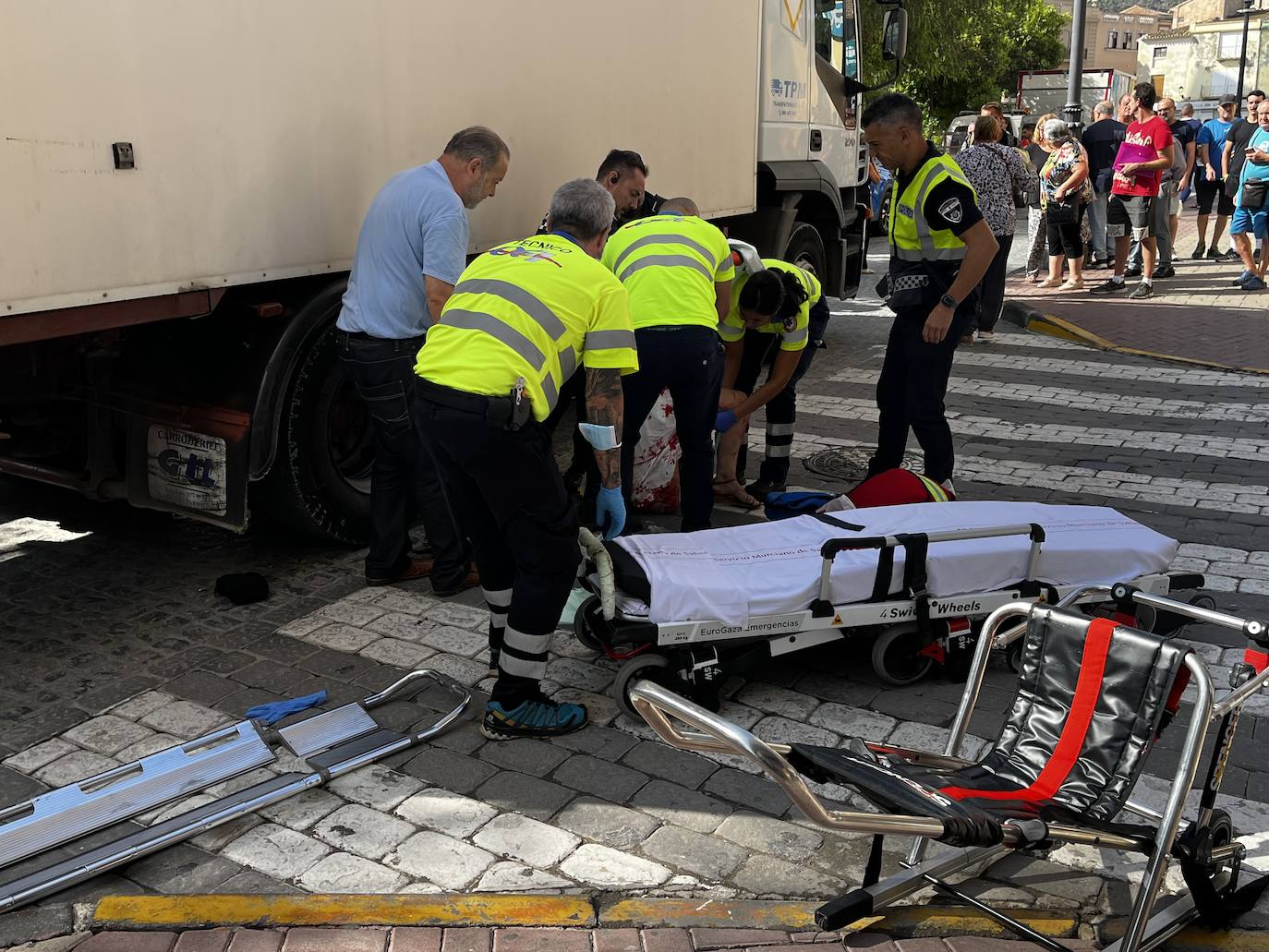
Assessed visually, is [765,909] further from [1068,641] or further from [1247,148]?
[1247,148]

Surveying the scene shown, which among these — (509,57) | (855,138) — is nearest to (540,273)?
(509,57)

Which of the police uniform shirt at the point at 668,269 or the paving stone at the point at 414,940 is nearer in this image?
the paving stone at the point at 414,940

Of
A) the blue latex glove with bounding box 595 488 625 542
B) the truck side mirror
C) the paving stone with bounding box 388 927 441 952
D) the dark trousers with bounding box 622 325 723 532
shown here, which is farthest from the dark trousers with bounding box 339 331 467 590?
the truck side mirror

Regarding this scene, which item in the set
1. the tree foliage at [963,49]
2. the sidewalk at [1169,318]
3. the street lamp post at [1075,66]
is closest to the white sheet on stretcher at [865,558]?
the sidewalk at [1169,318]

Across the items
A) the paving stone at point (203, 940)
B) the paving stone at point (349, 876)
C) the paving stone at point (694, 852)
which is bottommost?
the paving stone at point (203, 940)

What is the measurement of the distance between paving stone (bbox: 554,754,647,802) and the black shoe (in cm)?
1115

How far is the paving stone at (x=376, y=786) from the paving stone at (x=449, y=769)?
2.1 inches

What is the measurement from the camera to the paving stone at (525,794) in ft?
12.4

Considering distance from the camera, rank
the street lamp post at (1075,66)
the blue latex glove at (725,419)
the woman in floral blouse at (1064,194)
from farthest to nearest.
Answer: the street lamp post at (1075,66) → the woman in floral blouse at (1064,194) → the blue latex glove at (725,419)

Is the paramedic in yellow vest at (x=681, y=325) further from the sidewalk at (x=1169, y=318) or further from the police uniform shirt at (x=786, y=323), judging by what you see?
the sidewalk at (x=1169, y=318)

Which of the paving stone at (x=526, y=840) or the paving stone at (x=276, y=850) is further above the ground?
the paving stone at (x=526, y=840)

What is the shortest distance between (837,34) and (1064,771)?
785 cm

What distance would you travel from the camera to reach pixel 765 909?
3.31m

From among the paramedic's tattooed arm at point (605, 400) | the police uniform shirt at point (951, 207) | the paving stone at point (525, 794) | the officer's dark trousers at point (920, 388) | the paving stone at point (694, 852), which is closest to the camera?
the paving stone at point (694, 852)
